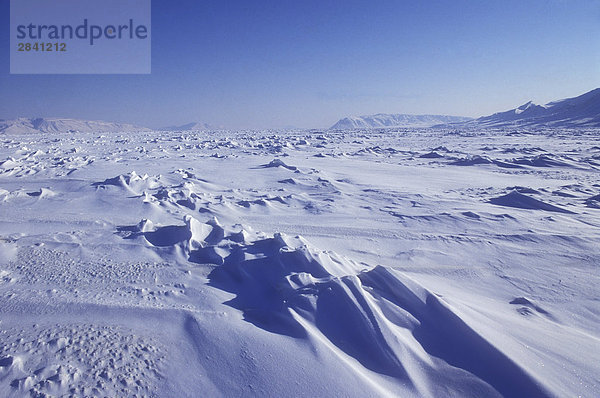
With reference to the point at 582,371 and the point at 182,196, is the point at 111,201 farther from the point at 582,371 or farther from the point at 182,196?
the point at 582,371

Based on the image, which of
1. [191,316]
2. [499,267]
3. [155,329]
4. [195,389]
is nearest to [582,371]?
[499,267]

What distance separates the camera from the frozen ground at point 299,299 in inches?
71.7

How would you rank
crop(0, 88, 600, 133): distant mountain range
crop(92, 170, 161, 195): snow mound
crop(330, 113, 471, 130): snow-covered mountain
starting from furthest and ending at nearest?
crop(330, 113, 471, 130): snow-covered mountain
crop(0, 88, 600, 133): distant mountain range
crop(92, 170, 161, 195): snow mound

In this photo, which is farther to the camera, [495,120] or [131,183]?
[495,120]

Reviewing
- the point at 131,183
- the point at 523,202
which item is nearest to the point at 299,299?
the point at 523,202

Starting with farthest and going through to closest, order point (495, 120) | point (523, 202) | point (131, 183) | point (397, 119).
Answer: point (397, 119) → point (495, 120) → point (131, 183) → point (523, 202)

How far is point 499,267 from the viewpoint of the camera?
346 centimetres

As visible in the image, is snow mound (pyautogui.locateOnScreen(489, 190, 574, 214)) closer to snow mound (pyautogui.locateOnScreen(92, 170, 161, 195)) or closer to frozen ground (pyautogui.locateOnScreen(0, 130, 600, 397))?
frozen ground (pyautogui.locateOnScreen(0, 130, 600, 397))

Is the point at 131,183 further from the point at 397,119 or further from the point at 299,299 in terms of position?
the point at 397,119

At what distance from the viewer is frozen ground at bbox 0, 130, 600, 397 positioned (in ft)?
5.98

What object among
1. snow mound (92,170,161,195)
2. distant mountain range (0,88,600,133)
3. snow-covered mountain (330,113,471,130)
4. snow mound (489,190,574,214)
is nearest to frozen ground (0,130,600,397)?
snow mound (489,190,574,214)

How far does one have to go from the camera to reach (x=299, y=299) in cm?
239

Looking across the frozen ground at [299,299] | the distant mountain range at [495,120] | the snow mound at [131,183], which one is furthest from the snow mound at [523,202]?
the distant mountain range at [495,120]

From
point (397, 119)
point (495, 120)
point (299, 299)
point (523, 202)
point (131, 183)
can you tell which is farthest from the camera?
point (397, 119)
